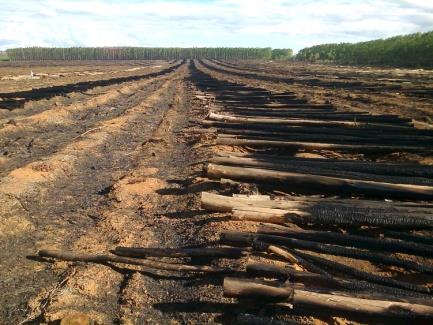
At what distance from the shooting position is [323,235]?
4.62 m

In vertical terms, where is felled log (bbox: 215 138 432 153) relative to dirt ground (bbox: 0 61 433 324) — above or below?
above

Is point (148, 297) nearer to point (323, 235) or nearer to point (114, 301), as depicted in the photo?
point (114, 301)

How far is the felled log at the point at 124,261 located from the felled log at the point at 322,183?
2.34 metres

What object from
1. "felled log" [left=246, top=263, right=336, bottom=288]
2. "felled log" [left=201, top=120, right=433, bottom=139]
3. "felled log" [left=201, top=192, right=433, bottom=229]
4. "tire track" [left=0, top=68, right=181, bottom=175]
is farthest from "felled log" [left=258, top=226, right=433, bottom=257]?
"tire track" [left=0, top=68, right=181, bottom=175]

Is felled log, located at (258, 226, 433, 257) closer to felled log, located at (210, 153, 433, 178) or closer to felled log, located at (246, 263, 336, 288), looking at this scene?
felled log, located at (246, 263, 336, 288)

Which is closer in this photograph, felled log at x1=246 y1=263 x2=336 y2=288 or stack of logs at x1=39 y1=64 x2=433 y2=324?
stack of logs at x1=39 y1=64 x2=433 y2=324

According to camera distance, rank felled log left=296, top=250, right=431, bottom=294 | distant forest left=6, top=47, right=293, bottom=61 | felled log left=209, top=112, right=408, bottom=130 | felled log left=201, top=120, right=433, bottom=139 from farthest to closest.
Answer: distant forest left=6, top=47, right=293, bottom=61 < felled log left=209, top=112, right=408, bottom=130 < felled log left=201, top=120, right=433, bottom=139 < felled log left=296, top=250, right=431, bottom=294

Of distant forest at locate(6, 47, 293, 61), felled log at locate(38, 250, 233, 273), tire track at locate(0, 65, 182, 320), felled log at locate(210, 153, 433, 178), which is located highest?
felled log at locate(210, 153, 433, 178)

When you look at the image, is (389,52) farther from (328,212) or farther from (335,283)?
(335,283)

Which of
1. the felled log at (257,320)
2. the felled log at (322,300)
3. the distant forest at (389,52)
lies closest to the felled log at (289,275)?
the felled log at (322,300)

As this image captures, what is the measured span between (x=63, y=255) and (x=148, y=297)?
1253mm

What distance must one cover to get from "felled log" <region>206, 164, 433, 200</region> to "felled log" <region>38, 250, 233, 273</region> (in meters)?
2.34

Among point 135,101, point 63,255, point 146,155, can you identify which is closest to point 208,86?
point 135,101

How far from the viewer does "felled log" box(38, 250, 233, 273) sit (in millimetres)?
4293
